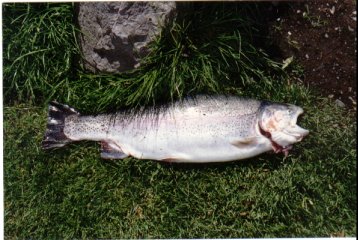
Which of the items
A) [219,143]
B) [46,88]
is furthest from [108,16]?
[219,143]

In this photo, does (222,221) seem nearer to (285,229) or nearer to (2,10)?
(285,229)

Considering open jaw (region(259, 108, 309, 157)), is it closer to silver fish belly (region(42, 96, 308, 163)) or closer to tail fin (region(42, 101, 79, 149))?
silver fish belly (region(42, 96, 308, 163))

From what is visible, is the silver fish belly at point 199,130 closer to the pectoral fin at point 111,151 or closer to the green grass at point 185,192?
the pectoral fin at point 111,151

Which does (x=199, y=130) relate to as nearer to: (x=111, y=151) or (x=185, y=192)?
(x=185, y=192)

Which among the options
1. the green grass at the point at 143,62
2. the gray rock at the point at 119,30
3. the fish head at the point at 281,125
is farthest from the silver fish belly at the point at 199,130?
the gray rock at the point at 119,30

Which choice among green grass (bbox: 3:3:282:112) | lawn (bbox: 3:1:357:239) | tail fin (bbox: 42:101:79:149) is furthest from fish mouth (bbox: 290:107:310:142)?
tail fin (bbox: 42:101:79:149)

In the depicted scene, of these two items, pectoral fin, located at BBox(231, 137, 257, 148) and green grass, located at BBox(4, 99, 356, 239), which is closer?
pectoral fin, located at BBox(231, 137, 257, 148)
